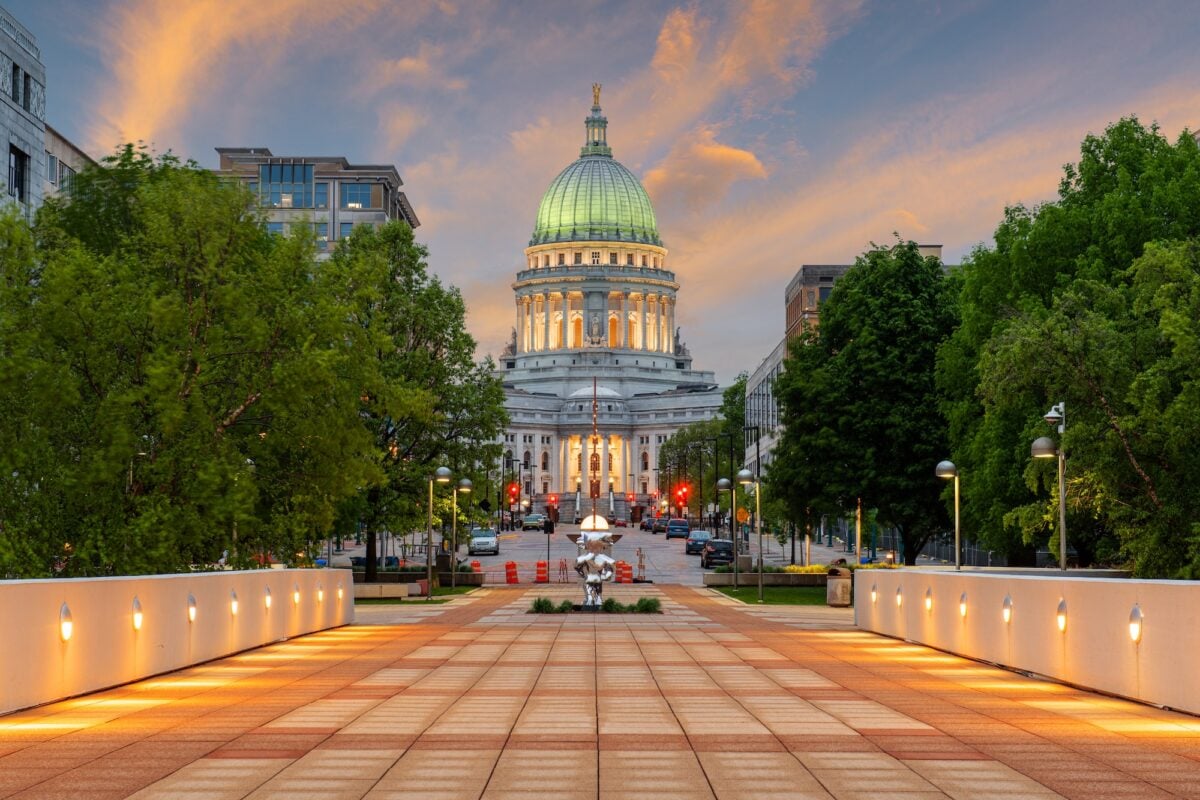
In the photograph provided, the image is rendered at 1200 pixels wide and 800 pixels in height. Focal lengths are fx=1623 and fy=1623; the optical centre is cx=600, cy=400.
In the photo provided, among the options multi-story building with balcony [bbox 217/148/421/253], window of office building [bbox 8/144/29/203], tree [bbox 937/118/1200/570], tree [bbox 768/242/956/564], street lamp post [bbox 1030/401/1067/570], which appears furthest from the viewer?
multi-story building with balcony [bbox 217/148/421/253]

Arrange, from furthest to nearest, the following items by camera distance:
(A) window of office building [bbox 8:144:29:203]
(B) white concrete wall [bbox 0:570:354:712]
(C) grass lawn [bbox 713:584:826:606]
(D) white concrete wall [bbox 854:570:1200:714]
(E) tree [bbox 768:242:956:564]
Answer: (A) window of office building [bbox 8:144:29:203]
(E) tree [bbox 768:242:956:564]
(C) grass lawn [bbox 713:584:826:606]
(B) white concrete wall [bbox 0:570:354:712]
(D) white concrete wall [bbox 854:570:1200:714]

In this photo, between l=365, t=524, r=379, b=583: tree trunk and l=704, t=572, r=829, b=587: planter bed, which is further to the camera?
l=704, t=572, r=829, b=587: planter bed

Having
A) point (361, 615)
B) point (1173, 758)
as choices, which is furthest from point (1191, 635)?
point (361, 615)

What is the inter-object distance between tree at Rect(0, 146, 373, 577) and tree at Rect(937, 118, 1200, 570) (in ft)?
53.6

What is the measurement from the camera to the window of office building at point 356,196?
141750mm

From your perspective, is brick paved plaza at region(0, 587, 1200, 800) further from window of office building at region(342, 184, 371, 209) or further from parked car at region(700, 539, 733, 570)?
window of office building at region(342, 184, 371, 209)

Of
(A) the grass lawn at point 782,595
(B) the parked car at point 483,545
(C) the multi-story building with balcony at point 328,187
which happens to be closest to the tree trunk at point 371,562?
(A) the grass lawn at point 782,595

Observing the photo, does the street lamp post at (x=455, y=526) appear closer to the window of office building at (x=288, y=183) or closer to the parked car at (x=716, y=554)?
the parked car at (x=716, y=554)

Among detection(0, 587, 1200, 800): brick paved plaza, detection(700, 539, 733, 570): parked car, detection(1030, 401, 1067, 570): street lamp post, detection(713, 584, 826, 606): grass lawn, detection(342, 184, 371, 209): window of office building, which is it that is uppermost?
detection(342, 184, 371, 209): window of office building

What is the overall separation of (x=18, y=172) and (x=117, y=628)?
51854mm

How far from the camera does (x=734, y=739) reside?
1562 cm

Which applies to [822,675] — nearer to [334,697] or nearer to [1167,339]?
[334,697]

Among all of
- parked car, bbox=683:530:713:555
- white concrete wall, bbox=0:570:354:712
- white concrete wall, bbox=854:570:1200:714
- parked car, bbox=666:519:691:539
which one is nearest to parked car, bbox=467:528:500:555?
parked car, bbox=683:530:713:555

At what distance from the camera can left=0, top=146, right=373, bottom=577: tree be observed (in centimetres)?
3378
